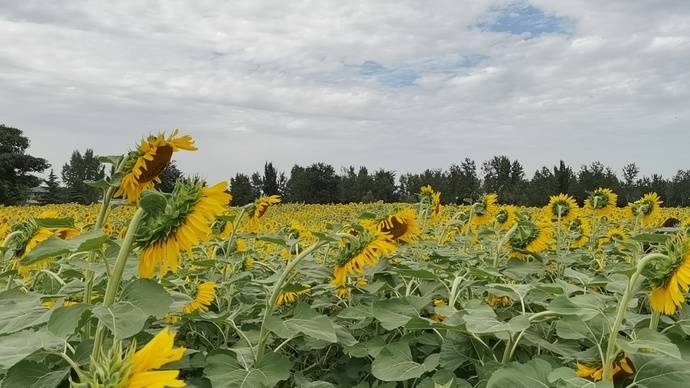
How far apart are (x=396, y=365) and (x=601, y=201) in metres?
3.51

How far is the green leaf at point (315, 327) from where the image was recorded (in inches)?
61.6

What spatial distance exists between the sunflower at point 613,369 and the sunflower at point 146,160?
111cm

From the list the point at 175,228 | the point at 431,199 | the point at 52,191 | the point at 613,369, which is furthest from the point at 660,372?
the point at 52,191

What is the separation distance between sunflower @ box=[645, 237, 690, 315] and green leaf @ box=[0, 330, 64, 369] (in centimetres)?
129

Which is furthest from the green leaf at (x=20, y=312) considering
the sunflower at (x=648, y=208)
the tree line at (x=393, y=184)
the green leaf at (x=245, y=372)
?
the tree line at (x=393, y=184)

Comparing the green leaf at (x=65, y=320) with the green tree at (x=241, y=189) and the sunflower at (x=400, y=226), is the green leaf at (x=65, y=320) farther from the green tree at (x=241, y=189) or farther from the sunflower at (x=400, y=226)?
the green tree at (x=241, y=189)

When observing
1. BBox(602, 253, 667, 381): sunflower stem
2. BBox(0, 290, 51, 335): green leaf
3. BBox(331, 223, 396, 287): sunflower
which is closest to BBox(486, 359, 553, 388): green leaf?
BBox(602, 253, 667, 381): sunflower stem

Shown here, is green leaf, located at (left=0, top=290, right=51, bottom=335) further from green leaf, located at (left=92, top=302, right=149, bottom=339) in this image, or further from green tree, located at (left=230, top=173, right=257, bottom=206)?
green tree, located at (left=230, top=173, right=257, bottom=206)

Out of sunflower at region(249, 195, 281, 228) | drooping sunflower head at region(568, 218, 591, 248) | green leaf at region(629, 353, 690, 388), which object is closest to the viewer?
green leaf at region(629, 353, 690, 388)

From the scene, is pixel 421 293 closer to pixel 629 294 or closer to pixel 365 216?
pixel 365 216

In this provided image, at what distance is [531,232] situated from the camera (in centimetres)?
252

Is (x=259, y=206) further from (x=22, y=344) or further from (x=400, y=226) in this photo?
(x=22, y=344)

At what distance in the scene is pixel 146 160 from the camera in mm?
1721

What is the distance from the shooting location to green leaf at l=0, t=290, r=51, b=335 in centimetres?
130
